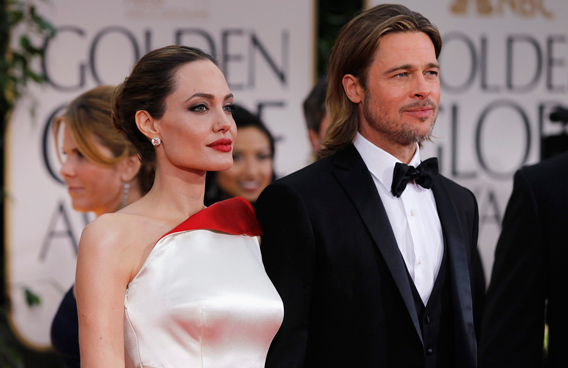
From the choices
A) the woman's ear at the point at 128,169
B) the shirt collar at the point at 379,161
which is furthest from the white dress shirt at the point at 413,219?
the woman's ear at the point at 128,169

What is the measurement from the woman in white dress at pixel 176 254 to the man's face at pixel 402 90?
0.45 metres

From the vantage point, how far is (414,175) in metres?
2.28

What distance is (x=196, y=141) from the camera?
2.12 metres

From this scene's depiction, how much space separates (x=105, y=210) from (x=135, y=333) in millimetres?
869

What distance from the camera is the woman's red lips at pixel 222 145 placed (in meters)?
2.14

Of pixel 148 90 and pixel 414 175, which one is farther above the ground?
pixel 148 90

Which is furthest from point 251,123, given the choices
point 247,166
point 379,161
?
point 379,161

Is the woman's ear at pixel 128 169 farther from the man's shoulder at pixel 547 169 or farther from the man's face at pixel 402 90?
the man's shoulder at pixel 547 169

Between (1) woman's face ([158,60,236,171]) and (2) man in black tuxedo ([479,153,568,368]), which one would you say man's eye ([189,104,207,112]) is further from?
(2) man in black tuxedo ([479,153,568,368])

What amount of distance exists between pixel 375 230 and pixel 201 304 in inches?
21.5

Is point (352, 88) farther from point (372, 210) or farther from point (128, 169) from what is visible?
point (128, 169)

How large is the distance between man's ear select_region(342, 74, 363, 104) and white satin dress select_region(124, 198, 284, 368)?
58 cm

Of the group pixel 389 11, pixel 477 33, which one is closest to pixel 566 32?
pixel 477 33

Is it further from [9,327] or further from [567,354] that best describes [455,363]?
[9,327]
